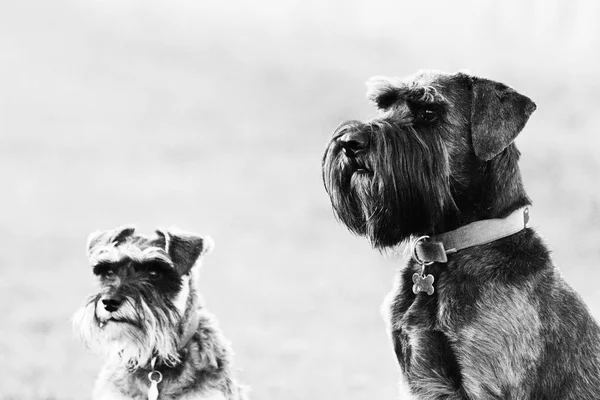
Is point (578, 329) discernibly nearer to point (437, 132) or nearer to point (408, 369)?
point (408, 369)

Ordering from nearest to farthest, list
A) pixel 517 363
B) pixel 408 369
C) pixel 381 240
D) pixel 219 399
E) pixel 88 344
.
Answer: pixel 517 363, pixel 408 369, pixel 381 240, pixel 219 399, pixel 88 344

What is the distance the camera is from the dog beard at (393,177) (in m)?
2.48

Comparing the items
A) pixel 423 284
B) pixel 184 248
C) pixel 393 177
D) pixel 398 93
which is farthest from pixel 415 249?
pixel 184 248

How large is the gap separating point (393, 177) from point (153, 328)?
1.43 meters

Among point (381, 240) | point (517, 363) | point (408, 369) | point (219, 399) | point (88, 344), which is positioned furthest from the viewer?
A: point (88, 344)

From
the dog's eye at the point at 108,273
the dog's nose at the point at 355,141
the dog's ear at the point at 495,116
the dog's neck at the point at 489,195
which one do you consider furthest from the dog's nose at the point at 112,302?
the dog's ear at the point at 495,116

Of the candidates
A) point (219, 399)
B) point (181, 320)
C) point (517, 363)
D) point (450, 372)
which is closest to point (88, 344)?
point (181, 320)

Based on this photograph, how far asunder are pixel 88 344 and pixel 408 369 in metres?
1.69

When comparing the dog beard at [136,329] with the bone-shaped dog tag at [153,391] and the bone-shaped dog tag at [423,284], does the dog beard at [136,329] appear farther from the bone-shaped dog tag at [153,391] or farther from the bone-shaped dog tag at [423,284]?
the bone-shaped dog tag at [423,284]

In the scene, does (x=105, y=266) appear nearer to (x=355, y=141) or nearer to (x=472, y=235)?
(x=355, y=141)

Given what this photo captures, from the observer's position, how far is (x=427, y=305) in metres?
2.51

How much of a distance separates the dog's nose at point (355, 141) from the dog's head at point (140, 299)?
1.20m

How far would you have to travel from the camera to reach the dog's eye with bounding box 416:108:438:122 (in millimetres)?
2613

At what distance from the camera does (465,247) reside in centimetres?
254
